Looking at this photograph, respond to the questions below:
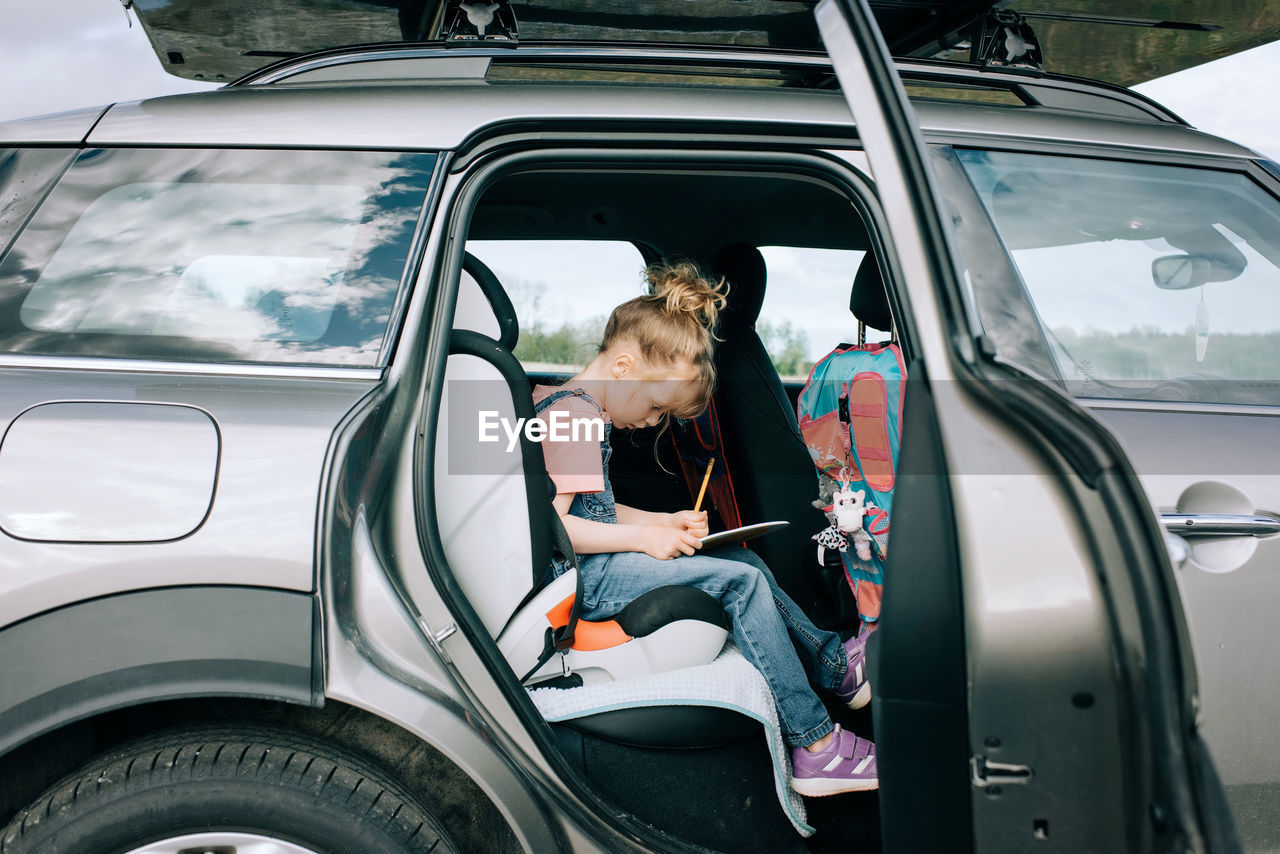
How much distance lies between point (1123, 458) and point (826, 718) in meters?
1.02

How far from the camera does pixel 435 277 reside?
126 centimetres

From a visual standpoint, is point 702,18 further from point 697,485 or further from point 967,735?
point 967,735

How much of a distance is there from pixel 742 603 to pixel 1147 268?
1.06 meters

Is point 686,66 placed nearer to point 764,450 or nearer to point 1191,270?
point 1191,270

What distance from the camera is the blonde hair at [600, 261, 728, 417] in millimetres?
1977

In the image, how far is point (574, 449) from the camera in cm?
174

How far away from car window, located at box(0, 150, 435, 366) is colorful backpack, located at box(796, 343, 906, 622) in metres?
1.22

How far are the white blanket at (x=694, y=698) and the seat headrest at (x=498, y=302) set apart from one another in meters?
0.69

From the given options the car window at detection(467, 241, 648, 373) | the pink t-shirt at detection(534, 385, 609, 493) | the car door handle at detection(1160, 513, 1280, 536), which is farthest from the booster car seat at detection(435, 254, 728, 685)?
the car door handle at detection(1160, 513, 1280, 536)

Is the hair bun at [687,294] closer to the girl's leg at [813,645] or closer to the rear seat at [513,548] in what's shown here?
the rear seat at [513,548]

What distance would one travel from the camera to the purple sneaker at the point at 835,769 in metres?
1.56

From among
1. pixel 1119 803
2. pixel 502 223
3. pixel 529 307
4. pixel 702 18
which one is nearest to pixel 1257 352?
pixel 1119 803

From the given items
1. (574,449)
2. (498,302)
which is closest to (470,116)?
(498,302)

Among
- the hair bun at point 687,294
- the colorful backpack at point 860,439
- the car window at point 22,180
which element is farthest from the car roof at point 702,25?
the colorful backpack at point 860,439
